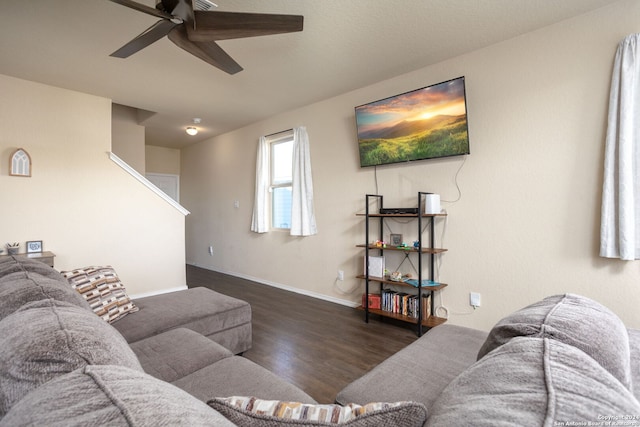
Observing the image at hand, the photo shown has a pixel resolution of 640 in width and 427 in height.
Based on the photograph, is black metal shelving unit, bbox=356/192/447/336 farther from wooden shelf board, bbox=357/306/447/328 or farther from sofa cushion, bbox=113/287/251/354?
sofa cushion, bbox=113/287/251/354

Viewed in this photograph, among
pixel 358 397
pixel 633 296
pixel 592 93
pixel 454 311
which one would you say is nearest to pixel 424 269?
pixel 454 311

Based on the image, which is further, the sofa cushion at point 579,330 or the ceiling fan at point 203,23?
the ceiling fan at point 203,23

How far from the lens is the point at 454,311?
9.77 ft

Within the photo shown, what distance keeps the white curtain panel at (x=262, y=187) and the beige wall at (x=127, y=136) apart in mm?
Answer: 2039

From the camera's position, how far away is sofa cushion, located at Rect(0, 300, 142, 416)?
604 mm

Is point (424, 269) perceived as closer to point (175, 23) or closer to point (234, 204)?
point (175, 23)

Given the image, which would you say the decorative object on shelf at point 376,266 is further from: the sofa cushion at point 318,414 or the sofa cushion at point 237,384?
the sofa cushion at point 318,414

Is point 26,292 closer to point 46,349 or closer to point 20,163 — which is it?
point 46,349

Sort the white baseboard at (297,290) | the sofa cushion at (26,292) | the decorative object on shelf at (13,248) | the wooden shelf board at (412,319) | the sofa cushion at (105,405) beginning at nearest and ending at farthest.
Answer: the sofa cushion at (105,405) < the sofa cushion at (26,292) < the wooden shelf board at (412,319) < the decorative object on shelf at (13,248) < the white baseboard at (297,290)

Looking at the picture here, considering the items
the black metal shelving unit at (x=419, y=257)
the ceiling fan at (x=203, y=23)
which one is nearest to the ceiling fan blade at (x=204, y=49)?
the ceiling fan at (x=203, y=23)

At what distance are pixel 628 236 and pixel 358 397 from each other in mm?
2234

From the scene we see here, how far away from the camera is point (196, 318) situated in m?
2.13

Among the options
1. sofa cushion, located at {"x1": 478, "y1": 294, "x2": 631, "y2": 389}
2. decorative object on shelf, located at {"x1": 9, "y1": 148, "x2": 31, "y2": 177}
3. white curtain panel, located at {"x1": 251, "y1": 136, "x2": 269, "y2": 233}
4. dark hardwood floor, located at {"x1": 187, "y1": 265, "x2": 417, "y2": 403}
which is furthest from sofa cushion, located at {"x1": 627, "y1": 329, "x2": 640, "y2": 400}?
decorative object on shelf, located at {"x1": 9, "y1": 148, "x2": 31, "y2": 177}

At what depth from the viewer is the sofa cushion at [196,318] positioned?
1.95 m
